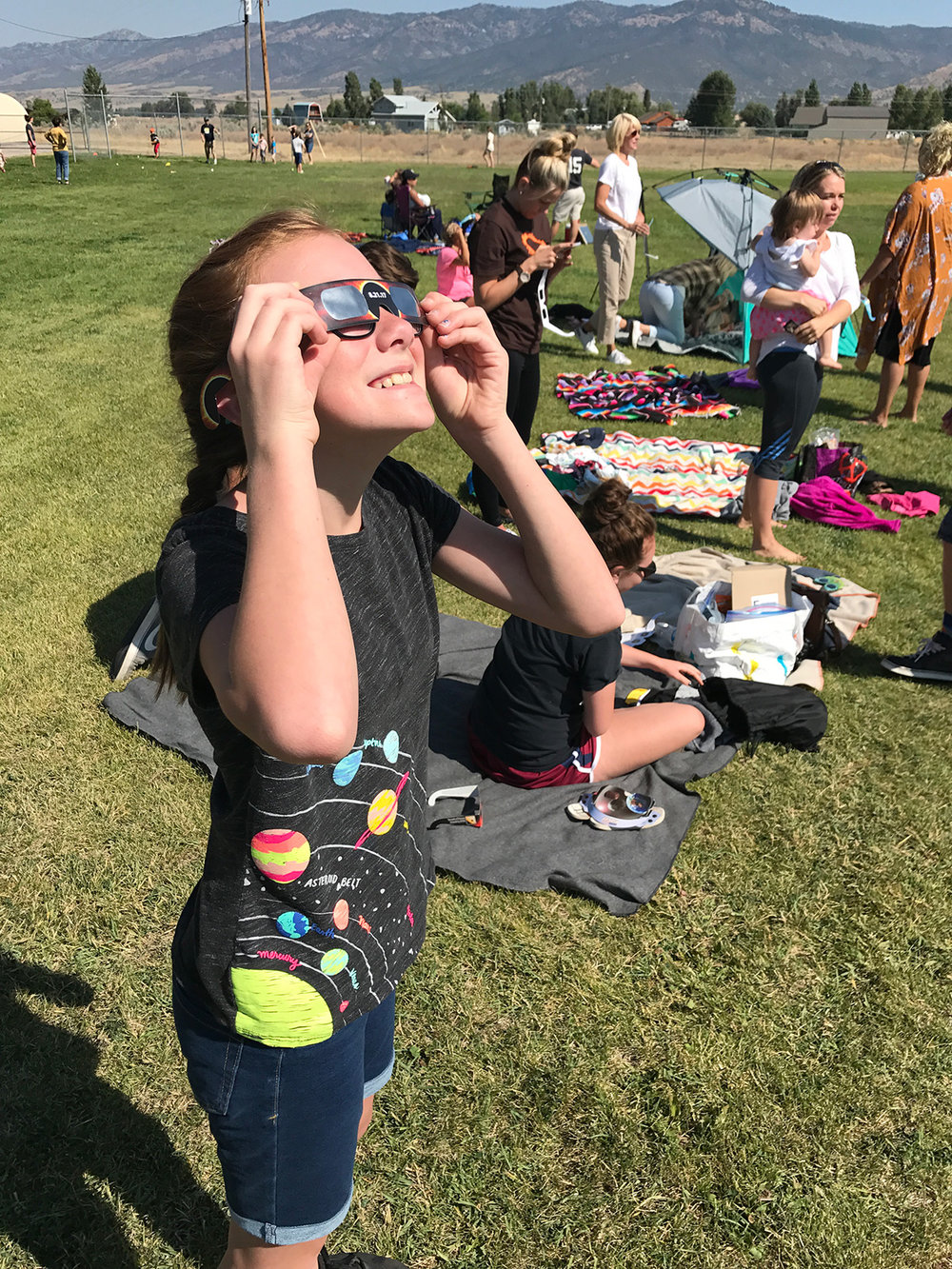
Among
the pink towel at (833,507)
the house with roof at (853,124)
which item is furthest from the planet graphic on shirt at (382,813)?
the house with roof at (853,124)

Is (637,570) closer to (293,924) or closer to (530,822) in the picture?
(530,822)

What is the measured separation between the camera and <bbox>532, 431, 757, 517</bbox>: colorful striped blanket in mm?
7102

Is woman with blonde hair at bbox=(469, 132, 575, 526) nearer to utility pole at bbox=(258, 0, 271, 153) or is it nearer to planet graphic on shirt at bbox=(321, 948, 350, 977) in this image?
planet graphic on shirt at bbox=(321, 948, 350, 977)

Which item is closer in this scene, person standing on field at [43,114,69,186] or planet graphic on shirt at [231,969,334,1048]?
planet graphic on shirt at [231,969,334,1048]

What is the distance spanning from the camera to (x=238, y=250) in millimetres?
1431

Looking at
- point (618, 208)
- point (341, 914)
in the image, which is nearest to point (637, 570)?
point (341, 914)

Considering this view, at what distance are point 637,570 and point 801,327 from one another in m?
2.36

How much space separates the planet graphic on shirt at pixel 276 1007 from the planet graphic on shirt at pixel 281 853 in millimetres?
158

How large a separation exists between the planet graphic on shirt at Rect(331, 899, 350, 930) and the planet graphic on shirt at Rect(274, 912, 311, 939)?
1.8 inches

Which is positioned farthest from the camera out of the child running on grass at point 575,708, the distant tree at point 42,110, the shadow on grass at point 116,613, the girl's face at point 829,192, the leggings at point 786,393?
the distant tree at point 42,110

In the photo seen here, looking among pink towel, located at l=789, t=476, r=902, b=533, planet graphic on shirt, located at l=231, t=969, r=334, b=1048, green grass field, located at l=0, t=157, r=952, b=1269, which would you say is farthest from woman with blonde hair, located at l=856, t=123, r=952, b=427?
planet graphic on shirt, located at l=231, t=969, r=334, b=1048

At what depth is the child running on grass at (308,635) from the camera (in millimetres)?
1145

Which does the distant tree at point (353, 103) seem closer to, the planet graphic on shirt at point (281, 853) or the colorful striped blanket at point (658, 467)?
the colorful striped blanket at point (658, 467)

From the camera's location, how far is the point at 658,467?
25.3 feet
